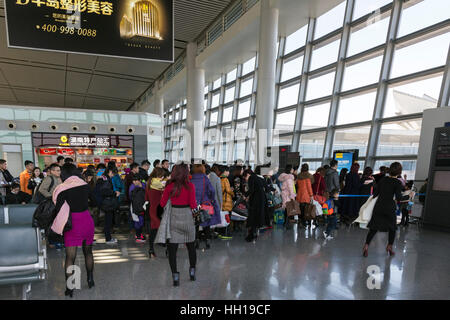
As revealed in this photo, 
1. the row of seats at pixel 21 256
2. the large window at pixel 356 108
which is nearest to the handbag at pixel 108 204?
the row of seats at pixel 21 256

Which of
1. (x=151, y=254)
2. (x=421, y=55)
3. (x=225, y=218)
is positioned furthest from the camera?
(x=421, y=55)

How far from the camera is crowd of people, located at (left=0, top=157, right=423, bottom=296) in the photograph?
3.32 m

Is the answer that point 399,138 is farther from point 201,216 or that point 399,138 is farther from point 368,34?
point 201,216

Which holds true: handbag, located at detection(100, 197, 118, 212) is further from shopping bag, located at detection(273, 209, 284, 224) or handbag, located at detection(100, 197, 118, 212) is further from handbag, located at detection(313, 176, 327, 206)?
handbag, located at detection(313, 176, 327, 206)

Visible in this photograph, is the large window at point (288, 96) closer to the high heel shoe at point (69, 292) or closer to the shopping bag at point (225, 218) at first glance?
the shopping bag at point (225, 218)

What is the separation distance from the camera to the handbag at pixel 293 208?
6625 mm

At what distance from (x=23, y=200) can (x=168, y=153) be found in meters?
15.9

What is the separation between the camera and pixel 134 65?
17.3 metres

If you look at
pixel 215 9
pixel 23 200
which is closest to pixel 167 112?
pixel 215 9

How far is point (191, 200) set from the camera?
3.53m

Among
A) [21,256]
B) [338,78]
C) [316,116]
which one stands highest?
[338,78]

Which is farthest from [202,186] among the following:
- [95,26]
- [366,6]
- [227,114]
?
[227,114]

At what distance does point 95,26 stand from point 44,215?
4.56m

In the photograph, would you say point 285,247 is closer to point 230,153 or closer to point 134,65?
point 230,153
